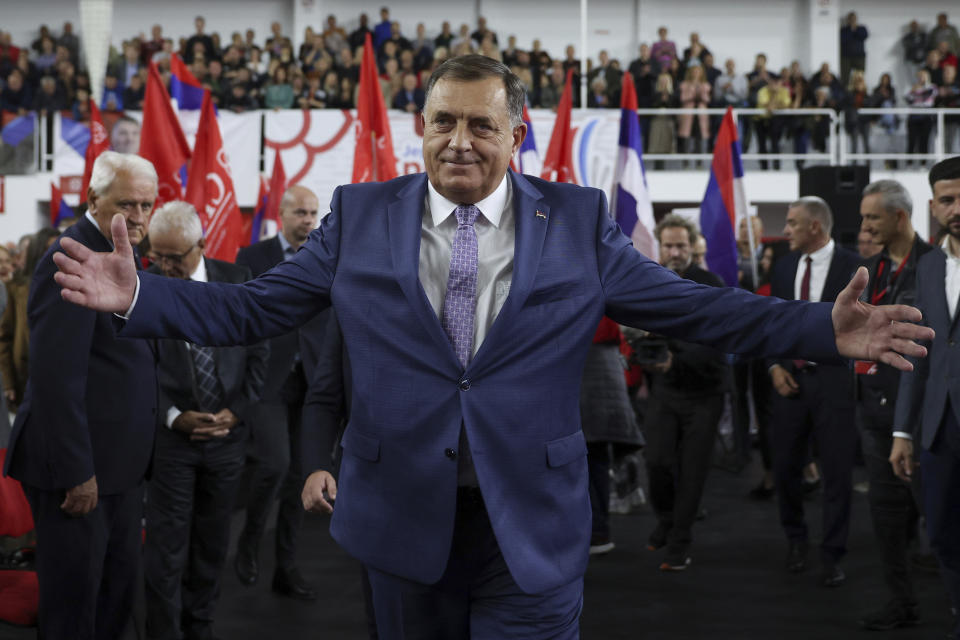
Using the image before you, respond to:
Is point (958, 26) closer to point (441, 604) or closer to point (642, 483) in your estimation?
point (642, 483)

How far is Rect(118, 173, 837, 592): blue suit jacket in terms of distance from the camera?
1922mm

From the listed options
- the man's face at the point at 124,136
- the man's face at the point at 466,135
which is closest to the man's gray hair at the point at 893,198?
the man's face at the point at 466,135

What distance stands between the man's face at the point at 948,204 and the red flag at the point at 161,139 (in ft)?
14.9

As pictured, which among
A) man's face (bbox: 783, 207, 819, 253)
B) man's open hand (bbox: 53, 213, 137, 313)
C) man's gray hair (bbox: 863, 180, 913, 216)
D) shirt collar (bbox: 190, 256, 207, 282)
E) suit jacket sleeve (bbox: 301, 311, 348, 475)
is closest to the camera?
man's open hand (bbox: 53, 213, 137, 313)

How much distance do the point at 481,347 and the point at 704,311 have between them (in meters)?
0.40

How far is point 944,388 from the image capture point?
364 cm

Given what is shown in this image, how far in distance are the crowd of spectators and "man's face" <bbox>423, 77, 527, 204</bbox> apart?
534 inches

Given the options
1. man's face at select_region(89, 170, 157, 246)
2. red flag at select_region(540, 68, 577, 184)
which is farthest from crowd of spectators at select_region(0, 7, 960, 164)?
man's face at select_region(89, 170, 157, 246)

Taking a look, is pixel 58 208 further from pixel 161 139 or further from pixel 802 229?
pixel 802 229

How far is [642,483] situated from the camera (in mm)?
7992

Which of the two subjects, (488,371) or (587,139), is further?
(587,139)

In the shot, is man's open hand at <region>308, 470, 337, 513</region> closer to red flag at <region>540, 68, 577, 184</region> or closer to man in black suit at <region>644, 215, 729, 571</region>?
man in black suit at <region>644, 215, 729, 571</region>

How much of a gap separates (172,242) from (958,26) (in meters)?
21.2

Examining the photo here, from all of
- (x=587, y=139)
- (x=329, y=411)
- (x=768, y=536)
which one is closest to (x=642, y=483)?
(x=768, y=536)
